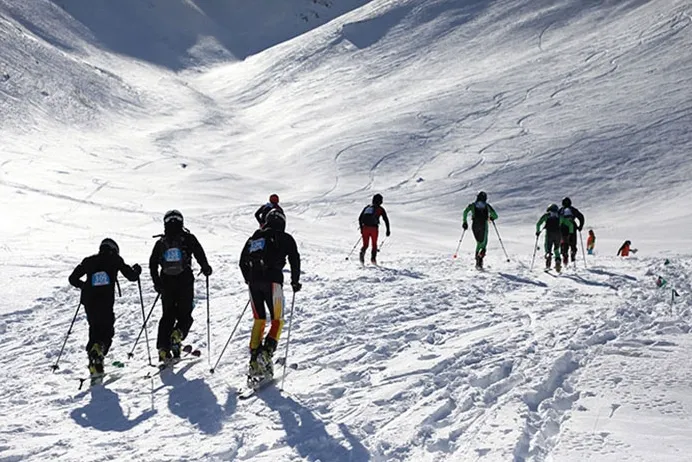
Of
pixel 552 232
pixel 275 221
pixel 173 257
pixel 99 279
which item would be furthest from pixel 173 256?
pixel 552 232

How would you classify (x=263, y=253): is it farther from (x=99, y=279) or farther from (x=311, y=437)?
(x=311, y=437)

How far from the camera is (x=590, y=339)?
844 cm

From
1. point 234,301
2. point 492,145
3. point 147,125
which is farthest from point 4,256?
point 147,125

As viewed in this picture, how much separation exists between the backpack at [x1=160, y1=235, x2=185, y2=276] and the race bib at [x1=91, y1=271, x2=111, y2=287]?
679 millimetres

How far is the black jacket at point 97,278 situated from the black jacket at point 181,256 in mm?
478

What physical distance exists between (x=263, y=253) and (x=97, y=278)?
2125 millimetres

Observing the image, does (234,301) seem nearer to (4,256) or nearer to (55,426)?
(55,426)

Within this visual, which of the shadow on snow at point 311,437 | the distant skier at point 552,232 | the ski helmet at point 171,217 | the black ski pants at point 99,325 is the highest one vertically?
the distant skier at point 552,232

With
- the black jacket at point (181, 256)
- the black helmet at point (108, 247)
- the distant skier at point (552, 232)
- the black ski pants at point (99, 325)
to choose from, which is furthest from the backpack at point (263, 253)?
the distant skier at point (552, 232)

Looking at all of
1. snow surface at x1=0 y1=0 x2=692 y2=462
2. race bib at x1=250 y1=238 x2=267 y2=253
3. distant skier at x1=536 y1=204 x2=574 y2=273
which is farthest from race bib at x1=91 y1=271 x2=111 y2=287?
distant skier at x1=536 y1=204 x2=574 y2=273

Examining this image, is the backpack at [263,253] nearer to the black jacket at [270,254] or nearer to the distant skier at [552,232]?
the black jacket at [270,254]

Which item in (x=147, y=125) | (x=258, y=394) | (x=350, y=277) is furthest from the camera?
(x=147, y=125)

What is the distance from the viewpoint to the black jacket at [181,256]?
319 inches

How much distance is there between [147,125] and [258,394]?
5405 centimetres
